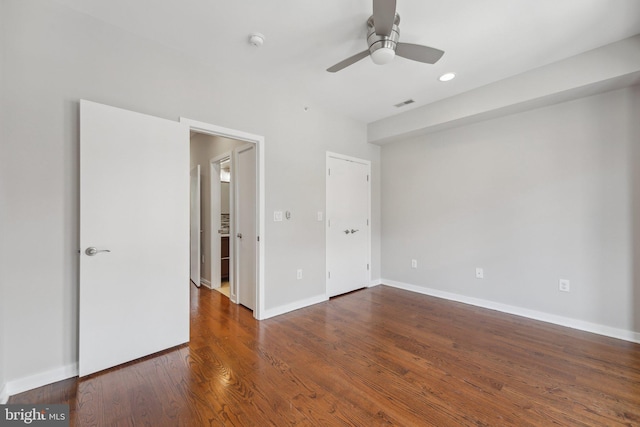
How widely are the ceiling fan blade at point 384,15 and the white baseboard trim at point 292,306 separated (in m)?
2.88

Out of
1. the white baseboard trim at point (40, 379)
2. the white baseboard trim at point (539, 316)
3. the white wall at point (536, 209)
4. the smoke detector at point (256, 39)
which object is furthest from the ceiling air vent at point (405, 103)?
the white baseboard trim at point (40, 379)

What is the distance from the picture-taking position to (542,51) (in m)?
2.47

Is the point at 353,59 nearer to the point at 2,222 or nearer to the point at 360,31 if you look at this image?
the point at 360,31

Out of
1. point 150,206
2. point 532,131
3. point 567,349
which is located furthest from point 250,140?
point 567,349

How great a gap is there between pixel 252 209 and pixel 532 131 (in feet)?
11.1

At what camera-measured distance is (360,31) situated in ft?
7.22

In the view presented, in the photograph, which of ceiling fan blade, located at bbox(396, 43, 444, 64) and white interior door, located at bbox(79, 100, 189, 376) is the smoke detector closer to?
white interior door, located at bbox(79, 100, 189, 376)

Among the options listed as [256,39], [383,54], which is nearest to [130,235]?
[256,39]

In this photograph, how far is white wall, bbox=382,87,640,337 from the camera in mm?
2602

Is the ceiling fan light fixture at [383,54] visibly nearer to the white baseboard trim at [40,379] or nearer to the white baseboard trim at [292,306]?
the white baseboard trim at [292,306]

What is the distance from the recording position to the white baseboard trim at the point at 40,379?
5.73ft

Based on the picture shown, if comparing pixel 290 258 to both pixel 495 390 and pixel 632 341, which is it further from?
pixel 632 341

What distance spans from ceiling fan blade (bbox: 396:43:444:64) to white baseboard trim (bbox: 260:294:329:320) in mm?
2843

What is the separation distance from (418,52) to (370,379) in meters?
2.47
